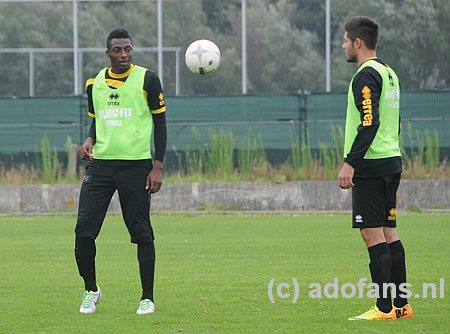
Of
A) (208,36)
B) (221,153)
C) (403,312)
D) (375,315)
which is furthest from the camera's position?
(208,36)

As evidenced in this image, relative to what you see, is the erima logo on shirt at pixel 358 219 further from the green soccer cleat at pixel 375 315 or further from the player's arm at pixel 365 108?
the green soccer cleat at pixel 375 315

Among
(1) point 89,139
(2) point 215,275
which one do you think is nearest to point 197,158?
(2) point 215,275

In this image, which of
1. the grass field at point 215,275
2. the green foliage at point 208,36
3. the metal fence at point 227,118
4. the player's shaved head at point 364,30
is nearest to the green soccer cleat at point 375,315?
the grass field at point 215,275

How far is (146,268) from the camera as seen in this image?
9258 mm

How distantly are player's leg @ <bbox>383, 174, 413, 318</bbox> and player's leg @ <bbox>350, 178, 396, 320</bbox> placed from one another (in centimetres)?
13

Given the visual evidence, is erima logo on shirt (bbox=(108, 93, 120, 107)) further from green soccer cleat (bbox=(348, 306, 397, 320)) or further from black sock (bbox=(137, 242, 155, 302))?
green soccer cleat (bbox=(348, 306, 397, 320))

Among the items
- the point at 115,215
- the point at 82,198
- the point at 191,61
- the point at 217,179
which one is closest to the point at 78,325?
the point at 82,198

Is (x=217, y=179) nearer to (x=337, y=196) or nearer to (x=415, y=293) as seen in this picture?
(x=337, y=196)

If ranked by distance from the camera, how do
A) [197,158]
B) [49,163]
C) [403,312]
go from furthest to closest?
[197,158]
[49,163]
[403,312]

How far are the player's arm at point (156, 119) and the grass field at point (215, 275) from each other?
3.49 ft

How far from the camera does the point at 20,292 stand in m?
10.6

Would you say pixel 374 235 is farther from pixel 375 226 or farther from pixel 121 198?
pixel 121 198

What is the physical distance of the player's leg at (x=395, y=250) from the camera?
28.7 feet

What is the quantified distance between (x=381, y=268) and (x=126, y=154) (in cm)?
223
